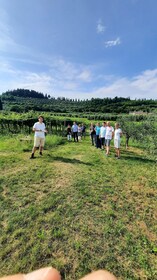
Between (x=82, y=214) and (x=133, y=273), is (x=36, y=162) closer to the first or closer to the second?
(x=82, y=214)

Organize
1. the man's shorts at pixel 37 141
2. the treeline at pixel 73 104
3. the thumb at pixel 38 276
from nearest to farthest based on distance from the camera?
the thumb at pixel 38 276 < the man's shorts at pixel 37 141 < the treeline at pixel 73 104

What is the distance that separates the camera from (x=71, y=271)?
7.52 feet

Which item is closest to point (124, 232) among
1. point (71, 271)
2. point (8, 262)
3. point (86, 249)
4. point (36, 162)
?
point (86, 249)

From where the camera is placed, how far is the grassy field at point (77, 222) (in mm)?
2428

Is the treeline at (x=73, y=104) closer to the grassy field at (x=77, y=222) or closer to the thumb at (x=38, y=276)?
the grassy field at (x=77, y=222)

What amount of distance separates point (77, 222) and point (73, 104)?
402 feet

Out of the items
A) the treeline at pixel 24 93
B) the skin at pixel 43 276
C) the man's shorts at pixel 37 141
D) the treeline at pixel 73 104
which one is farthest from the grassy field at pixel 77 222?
the treeline at pixel 24 93

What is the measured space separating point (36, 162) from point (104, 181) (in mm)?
3029

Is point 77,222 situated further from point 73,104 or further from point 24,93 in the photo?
point 24,93

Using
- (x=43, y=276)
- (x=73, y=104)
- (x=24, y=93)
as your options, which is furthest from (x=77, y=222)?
(x=24, y=93)

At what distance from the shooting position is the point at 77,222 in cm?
327

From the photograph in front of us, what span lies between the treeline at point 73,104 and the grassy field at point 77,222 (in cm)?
4567

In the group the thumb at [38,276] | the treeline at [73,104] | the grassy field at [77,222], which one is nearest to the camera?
the thumb at [38,276]

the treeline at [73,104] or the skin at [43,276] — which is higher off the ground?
the treeline at [73,104]
